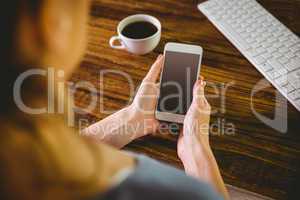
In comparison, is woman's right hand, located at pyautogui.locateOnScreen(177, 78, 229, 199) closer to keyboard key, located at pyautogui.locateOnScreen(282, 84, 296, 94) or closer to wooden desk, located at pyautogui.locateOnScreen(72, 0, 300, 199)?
wooden desk, located at pyautogui.locateOnScreen(72, 0, 300, 199)

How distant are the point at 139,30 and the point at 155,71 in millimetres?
126

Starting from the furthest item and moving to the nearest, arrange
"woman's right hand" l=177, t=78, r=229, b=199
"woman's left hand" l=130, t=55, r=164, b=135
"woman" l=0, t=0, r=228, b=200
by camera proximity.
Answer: "woman's left hand" l=130, t=55, r=164, b=135 < "woman's right hand" l=177, t=78, r=229, b=199 < "woman" l=0, t=0, r=228, b=200

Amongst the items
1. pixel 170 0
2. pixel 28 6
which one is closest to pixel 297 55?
pixel 170 0

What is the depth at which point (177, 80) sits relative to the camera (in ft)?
2.68

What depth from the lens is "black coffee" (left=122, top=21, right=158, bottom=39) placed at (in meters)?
0.90

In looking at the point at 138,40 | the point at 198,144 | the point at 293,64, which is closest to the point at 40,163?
the point at 198,144

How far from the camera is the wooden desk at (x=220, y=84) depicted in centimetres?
73

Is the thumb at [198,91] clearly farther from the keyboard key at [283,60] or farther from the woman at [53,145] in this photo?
the woman at [53,145]

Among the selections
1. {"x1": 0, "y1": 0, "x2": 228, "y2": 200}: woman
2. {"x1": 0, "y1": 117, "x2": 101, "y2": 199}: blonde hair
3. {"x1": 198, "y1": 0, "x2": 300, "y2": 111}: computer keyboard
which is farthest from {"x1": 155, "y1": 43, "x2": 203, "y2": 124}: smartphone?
{"x1": 0, "y1": 117, "x2": 101, "y2": 199}: blonde hair

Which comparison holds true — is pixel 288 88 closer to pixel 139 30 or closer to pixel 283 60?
pixel 283 60

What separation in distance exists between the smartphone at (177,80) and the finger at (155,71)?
0.02 meters

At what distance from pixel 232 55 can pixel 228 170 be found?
311 mm

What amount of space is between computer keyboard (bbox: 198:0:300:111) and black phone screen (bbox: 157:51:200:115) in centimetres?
A: 15

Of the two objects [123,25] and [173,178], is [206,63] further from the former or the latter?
[173,178]
